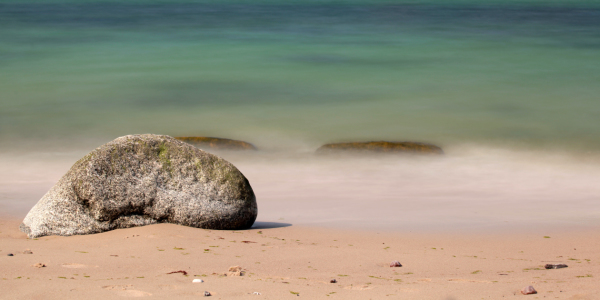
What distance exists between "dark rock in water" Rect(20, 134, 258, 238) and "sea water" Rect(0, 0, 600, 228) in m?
1.27

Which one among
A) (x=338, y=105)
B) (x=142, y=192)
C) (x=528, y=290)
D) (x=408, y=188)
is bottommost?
(x=528, y=290)

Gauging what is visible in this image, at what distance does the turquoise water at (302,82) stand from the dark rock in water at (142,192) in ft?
21.7

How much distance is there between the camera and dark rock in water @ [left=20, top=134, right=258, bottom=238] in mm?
5684

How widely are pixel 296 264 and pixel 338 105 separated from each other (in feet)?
42.7

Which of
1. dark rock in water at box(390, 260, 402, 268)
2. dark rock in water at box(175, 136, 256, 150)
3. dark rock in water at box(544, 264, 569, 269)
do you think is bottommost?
dark rock in water at box(390, 260, 402, 268)

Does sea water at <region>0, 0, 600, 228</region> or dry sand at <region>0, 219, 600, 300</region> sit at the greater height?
sea water at <region>0, 0, 600, 228</region>

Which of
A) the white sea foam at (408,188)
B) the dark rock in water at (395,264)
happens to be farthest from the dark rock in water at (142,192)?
the dark rock in water at (395,264)

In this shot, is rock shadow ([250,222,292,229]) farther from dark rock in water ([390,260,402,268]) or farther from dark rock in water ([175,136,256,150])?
dark rock in water ([175,136,256,150])

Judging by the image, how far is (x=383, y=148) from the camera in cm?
1177

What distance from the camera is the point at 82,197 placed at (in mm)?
5707

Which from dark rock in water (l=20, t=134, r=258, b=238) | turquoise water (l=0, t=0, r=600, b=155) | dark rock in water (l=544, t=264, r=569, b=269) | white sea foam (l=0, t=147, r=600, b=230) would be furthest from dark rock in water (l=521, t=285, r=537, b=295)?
turquoise water (l=0, t=0, r=600, b=155)

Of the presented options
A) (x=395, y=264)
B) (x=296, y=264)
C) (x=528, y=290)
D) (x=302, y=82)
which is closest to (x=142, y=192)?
(x=296, y=264)

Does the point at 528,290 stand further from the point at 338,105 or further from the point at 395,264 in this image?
the point at 338,105

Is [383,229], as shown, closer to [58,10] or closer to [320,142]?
[320,142]
